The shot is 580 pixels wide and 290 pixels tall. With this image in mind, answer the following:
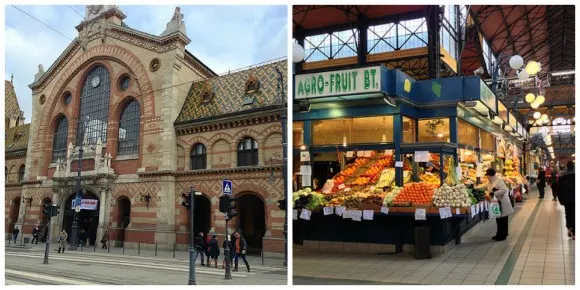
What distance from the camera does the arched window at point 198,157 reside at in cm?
1777

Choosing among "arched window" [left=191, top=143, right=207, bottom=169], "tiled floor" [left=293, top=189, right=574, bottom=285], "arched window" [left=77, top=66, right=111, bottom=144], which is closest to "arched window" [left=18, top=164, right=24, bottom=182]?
"arched window" [left=77, top=66, right=111, bottom=144]

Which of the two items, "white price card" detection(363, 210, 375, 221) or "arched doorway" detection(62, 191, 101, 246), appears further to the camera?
"arched doorway" detection(62, 191, 101, 246)

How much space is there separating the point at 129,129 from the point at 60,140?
336 cm

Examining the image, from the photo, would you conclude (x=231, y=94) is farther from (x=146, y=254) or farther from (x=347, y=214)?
(x=347, y=214)

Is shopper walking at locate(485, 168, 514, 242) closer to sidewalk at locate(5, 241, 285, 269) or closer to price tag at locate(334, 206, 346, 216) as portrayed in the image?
price tag at locate(334, 206, 346, 216)

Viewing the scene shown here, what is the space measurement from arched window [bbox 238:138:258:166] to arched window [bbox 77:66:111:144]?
669 centimetres

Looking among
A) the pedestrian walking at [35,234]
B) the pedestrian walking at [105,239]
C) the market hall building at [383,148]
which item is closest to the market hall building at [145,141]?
the pedestrian walking at [105,239]

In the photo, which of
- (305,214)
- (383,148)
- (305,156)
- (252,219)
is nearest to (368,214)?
(305,214)

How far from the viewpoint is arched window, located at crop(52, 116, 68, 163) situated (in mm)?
19484

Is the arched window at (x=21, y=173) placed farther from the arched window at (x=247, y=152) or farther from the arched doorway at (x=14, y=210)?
the arched window at (x=247, y=152)

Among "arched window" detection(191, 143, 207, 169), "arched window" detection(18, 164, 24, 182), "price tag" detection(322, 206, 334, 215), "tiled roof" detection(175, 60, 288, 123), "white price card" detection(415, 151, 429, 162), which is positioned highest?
"tiled roof" detection(175, 60, 288, 123)

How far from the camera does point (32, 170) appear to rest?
19.1 metres

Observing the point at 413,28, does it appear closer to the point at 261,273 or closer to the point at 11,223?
the point at 261,273
